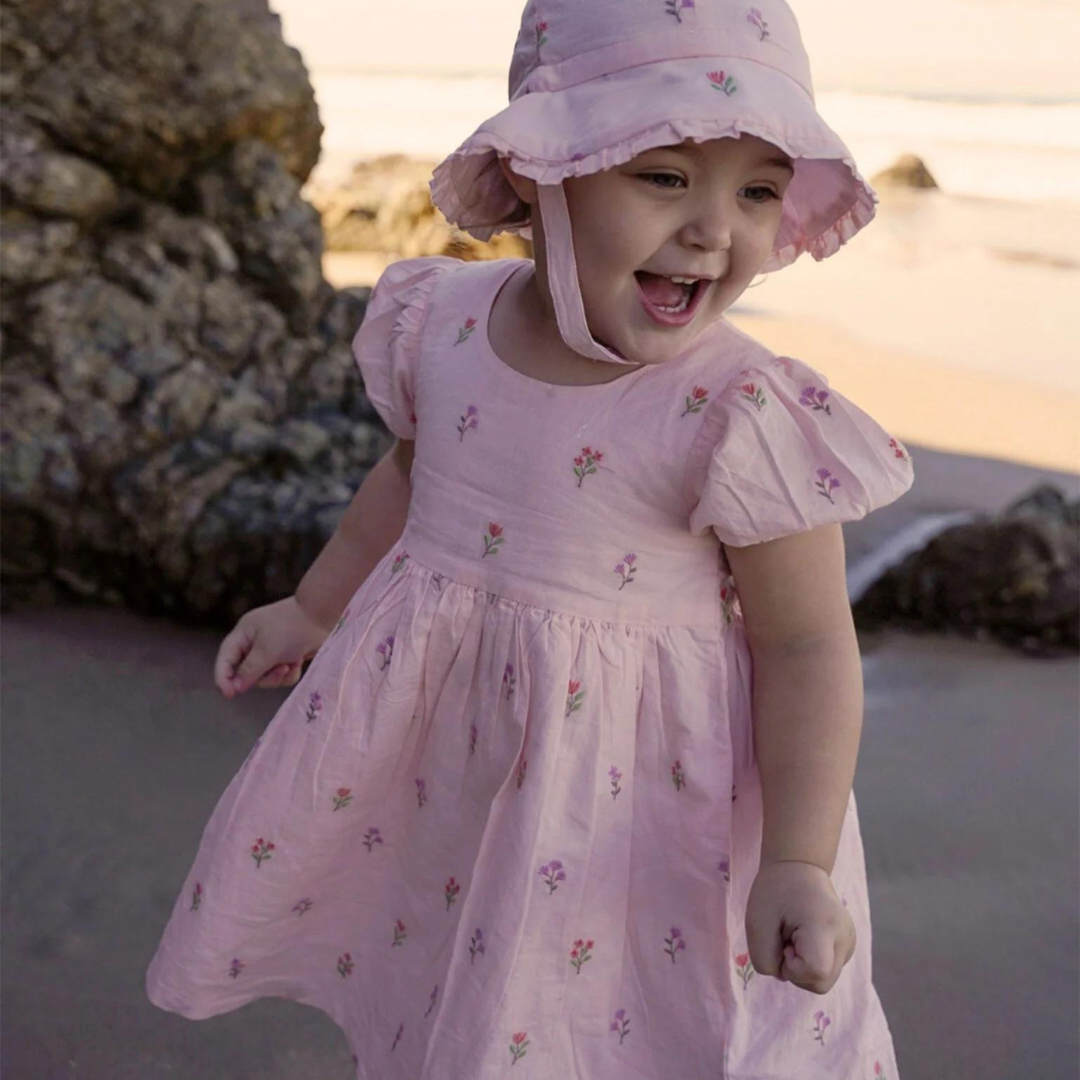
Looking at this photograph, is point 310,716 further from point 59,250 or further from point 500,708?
point 59,250

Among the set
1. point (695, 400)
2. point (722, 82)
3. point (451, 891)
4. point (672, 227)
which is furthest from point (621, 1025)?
point (722, 82)

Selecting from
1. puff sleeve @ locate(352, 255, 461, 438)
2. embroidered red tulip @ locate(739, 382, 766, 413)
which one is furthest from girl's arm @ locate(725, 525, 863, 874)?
puff sleeve @ locate(352, 255, 461, 438)

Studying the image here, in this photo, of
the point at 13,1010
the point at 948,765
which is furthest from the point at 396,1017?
the point at 948,765

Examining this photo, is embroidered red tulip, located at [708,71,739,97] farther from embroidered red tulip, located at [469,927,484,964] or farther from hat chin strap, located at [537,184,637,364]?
embroidered red tulip, located at [469,927,484,964]

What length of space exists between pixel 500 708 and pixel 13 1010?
796 millimetres

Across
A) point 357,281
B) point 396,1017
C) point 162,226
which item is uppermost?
point 162,226

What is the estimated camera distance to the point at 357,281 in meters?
5.36

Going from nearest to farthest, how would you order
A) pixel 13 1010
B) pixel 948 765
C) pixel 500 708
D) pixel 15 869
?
1. pixel 500 708
2. pixel 13 1010
3. pixel 15 869
4. pixel 948 765

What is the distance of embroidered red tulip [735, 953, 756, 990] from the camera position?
1081mm

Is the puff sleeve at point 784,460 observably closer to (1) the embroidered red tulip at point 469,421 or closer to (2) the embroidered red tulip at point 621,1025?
(1) the embroidered red tulip at point 469,421

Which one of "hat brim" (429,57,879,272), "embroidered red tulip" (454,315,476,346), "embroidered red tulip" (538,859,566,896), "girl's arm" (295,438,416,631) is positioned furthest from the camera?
"girl's arm" (295,438,416,631)

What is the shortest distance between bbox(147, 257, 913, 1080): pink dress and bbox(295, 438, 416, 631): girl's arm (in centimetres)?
16

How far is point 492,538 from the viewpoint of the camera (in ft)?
3.66

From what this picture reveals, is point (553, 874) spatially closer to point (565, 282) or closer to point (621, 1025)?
point (621, 1025)
